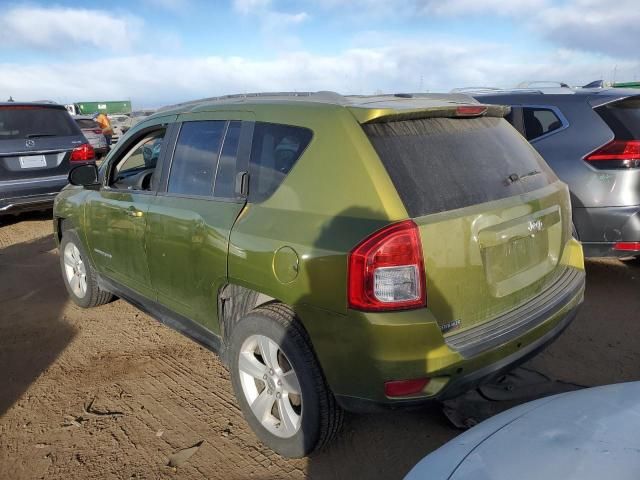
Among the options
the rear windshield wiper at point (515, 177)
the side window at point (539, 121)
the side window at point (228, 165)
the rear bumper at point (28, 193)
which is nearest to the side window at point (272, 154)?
the side window at point (228, 165)

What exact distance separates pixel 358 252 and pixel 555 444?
0.97m

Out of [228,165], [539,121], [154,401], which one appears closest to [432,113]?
[228,165]

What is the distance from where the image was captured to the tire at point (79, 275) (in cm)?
442

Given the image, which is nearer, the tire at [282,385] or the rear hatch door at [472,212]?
the rear hatch door at [472,212]

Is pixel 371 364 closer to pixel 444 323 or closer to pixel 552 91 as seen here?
pixel 444 323

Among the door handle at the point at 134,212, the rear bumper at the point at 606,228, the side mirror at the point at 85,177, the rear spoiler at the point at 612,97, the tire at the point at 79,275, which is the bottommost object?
the tire at the point at 79,275

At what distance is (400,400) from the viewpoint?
2209 millimetres

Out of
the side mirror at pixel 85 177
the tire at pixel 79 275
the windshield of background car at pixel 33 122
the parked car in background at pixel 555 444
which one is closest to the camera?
the parked car in background at pixel 555 444

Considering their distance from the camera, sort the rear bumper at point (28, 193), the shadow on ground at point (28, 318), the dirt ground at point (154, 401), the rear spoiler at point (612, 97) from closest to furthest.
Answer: the dirt ground at point (154, 401)
the shadow on ground at point (28, 318)
the rear spoiler at point (612, 97)
the rear bumper at point (28, 193)

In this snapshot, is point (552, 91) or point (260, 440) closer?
point (260, 440)

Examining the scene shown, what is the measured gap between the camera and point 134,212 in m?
3.50

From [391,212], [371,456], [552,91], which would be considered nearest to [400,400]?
[371,456]

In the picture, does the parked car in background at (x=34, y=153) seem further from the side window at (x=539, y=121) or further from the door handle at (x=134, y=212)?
the side window at (x=539, y=121)

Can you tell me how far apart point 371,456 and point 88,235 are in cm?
286
